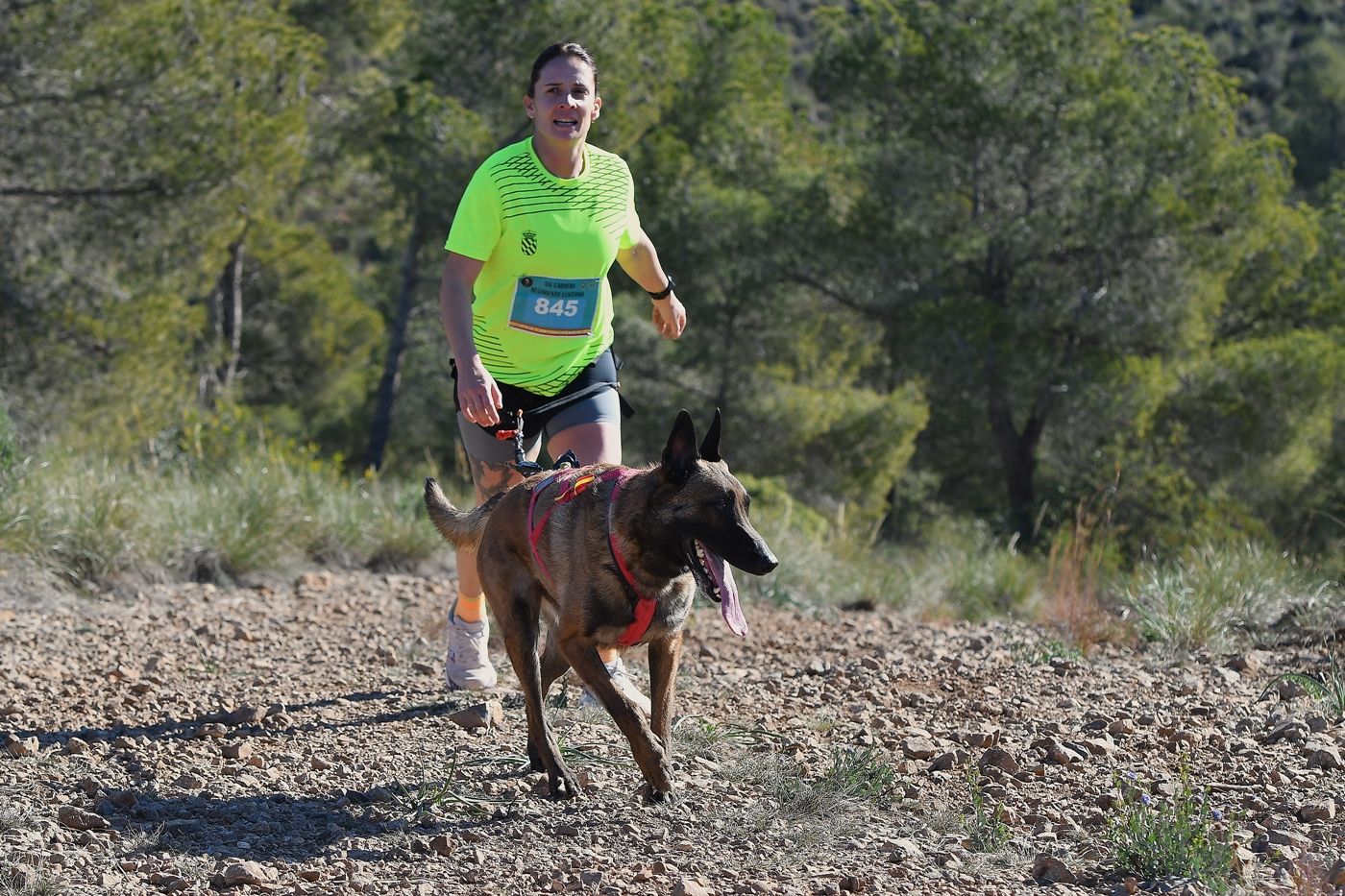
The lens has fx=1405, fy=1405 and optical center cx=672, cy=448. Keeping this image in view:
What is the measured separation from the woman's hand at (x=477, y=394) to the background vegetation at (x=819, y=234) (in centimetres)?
946

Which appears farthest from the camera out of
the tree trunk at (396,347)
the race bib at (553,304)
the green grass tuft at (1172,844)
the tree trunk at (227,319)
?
the tree trunk at (227,319)

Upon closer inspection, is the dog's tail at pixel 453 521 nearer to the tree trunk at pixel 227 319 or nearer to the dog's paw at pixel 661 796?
the dog's paw at pixel 661 796

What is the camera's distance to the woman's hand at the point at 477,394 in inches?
172

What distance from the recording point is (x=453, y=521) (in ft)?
16.1

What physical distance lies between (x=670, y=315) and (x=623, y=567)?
146 centimetres

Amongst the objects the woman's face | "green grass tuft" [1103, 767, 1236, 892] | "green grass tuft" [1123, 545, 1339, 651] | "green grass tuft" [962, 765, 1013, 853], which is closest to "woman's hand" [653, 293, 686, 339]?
the woman's face

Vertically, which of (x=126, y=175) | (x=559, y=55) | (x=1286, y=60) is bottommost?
(x=126, y=175)

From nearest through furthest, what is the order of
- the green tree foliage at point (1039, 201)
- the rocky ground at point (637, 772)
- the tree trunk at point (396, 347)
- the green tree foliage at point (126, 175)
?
the rocky ground at point (637, 772) < the green tree foliage at point (126, 175) < the green tree foliage at point (1039, 201) < the tree trunk at point (396, 347)

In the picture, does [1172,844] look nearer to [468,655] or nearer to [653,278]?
[653,278]

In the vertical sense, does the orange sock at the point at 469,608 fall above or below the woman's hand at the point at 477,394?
below

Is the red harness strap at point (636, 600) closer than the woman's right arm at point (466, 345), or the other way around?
the red harness strap at point (636, 600)

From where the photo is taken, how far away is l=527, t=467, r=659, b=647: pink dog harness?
13.0 ft

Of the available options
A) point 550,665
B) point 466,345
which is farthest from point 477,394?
point 550,665

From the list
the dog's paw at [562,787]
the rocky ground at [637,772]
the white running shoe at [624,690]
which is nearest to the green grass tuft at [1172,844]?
the rocky ground at [637,772]
